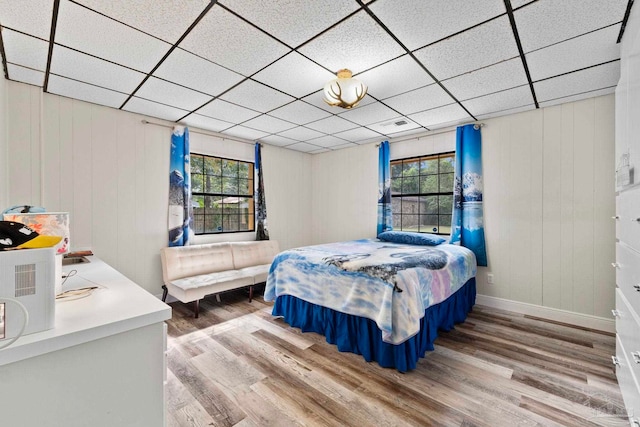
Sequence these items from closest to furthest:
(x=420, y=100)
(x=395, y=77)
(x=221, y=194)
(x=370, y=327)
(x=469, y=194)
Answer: (x=370, y=327) → (x=395, y=77) → (x=420, y=100) → (x=469, y=194) → (x=221, y=194)

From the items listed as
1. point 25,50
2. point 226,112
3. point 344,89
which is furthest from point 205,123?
point 344,89

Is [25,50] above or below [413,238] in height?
above

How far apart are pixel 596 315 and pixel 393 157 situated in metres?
3.16

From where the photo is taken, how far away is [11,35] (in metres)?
1.96

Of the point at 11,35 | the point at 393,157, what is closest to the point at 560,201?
the point at 393,157

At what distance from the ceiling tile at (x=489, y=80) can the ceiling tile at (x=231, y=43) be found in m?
1.66

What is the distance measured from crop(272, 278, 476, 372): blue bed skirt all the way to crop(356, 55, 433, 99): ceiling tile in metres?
2.10

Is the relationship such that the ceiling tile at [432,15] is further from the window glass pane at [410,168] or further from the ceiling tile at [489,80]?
the window glass pane at [410,168]

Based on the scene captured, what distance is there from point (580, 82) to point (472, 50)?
4.56 feet

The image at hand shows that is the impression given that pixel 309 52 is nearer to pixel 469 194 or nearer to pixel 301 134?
pixel 301 134

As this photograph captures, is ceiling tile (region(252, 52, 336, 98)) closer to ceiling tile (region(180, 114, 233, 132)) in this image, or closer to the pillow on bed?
ceiling tile (region(180, 114, 233, 132))

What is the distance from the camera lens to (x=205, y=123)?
3914 millimetres

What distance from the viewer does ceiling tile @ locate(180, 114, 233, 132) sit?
368 centimetres

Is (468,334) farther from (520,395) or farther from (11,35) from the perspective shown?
(11,35)
